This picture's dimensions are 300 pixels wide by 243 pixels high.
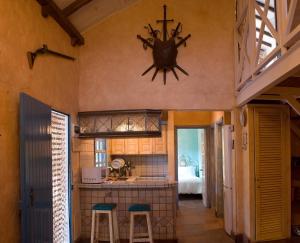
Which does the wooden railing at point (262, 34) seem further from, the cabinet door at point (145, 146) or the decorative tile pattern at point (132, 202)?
the cabinet door at point (145, 146)

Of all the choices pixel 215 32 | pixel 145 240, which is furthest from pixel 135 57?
pixel 145 240

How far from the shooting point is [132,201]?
496 cm

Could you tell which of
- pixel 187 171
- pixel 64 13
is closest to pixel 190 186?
pixel 187 171

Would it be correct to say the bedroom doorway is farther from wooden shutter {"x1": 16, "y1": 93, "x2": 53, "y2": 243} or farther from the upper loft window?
wooden shutter {"x1": 16, "y1": 93, "x2": 53, "y2": 243}

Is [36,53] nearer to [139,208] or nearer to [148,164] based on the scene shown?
[139,208]

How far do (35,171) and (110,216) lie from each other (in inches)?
66.1

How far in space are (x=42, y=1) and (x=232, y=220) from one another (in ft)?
13.7

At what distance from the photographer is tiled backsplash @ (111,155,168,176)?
22.6 feet

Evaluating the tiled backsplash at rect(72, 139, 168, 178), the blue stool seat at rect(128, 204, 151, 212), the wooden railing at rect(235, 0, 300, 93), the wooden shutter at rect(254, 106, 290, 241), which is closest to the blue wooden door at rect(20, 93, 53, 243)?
the blue stool seat at rect(128, 204, 151, 212)

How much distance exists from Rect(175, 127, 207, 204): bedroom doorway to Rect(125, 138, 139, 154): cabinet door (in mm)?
1552

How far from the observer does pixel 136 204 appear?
4.83 metres

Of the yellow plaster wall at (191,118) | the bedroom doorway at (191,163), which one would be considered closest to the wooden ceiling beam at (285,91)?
the yellow plaster wall at (191,118)

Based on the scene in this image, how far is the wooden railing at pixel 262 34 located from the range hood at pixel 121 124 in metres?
1.41

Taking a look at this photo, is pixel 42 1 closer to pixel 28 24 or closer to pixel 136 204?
pixel 28 24
